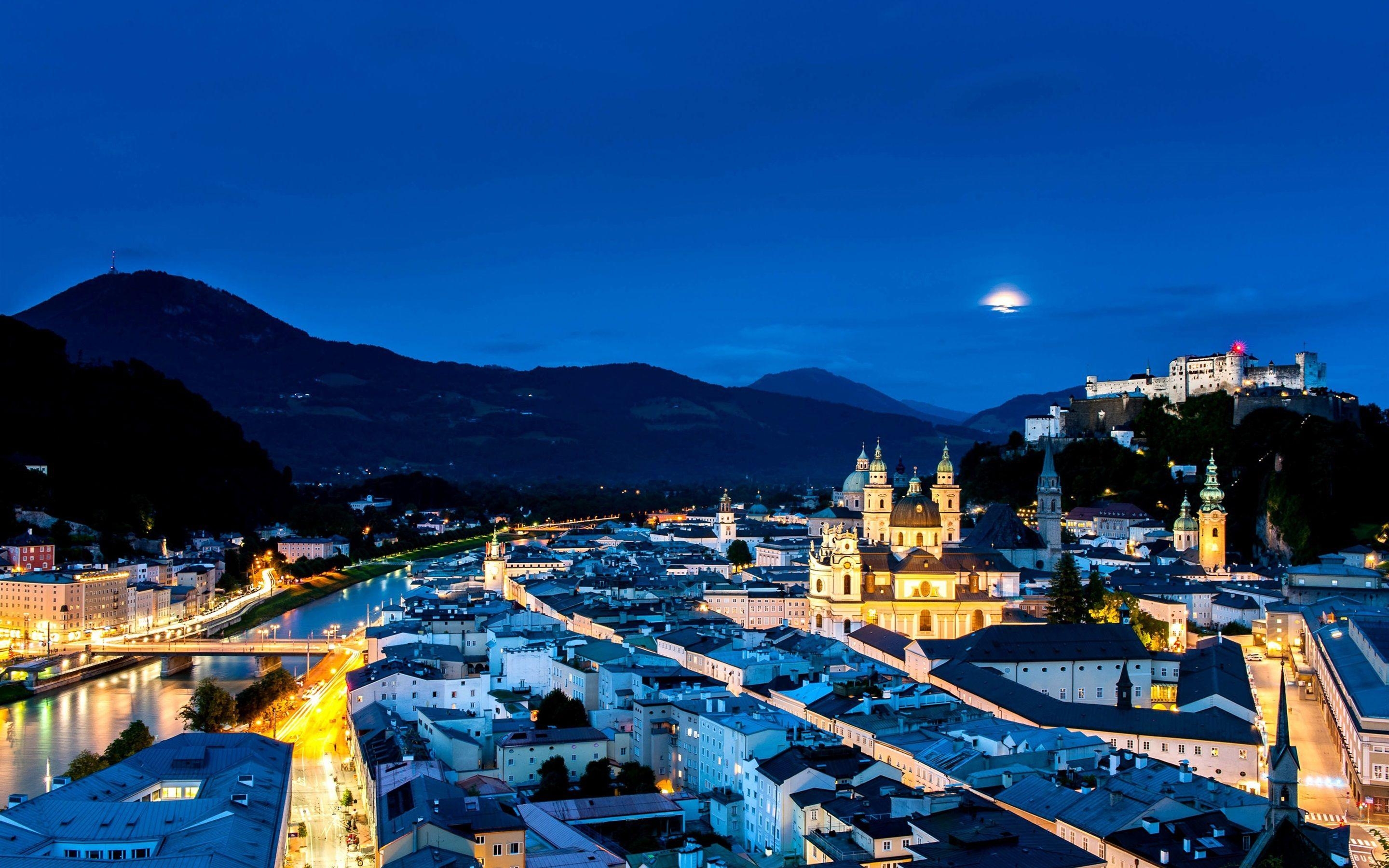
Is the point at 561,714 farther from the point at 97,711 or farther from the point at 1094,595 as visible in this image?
the point at 1094,595

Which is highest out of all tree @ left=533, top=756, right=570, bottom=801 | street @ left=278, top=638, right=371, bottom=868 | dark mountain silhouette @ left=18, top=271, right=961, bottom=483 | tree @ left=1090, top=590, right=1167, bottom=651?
dark mountain silhouette @ left=18, top=271, right=961, bottom=483

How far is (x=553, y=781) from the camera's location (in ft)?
59.1

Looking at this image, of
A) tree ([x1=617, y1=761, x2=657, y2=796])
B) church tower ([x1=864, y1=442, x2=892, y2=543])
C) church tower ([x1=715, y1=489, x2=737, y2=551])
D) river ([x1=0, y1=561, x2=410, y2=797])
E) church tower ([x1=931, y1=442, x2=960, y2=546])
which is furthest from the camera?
church tower ([x1=715, y1=489, x2=737, y2=551])

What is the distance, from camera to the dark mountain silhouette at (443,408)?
132 metres

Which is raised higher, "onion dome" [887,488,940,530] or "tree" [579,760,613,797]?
"onion dome" [887,488,940,530]

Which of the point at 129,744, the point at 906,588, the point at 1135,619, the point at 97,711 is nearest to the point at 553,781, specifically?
the point at 129,744

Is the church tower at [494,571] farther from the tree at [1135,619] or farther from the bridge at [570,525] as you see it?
the bridge at [570,525]

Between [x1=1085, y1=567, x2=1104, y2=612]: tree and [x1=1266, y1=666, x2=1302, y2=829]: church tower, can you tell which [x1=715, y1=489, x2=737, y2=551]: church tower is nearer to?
[x1=1085, y1=567, x2=1104, y2=612]: tree

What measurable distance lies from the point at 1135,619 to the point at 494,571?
2074cm

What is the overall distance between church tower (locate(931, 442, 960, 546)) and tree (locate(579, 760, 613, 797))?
2069cm

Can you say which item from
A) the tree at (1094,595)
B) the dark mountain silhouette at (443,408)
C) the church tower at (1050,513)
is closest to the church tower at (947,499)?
the church tower at (1050,513)

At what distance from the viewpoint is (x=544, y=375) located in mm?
166375

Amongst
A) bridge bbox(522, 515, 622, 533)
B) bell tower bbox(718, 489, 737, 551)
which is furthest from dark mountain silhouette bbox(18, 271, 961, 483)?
bell tower bbox(718, 489, 737, 551)

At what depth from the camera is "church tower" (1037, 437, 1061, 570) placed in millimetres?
36719
